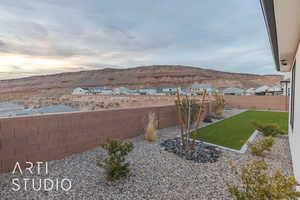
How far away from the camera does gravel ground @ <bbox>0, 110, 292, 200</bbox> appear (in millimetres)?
2684

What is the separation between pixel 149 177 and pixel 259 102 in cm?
1886

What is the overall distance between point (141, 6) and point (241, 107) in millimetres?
15686

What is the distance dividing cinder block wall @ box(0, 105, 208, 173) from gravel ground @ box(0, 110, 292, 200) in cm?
30

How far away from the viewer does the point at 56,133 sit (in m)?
4.07

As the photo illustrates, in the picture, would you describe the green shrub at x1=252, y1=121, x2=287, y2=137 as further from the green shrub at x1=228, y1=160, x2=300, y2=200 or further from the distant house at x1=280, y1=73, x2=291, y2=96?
the distant house at x1=280, y1=73, x2=291, y2=96

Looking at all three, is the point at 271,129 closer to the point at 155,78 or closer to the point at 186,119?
the point at 186,119

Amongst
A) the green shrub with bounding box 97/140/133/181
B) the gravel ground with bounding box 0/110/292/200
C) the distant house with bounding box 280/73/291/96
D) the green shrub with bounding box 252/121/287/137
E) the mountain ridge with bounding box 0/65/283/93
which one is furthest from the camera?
the mountain ridge with bounding box 0/65/283/93

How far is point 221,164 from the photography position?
3906mm

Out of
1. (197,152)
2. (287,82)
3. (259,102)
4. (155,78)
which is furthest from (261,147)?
(155,78)

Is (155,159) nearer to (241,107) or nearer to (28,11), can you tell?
(28,11)

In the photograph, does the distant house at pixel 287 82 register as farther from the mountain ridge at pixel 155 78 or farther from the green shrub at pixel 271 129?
the mountain ridge at pixel 155 78

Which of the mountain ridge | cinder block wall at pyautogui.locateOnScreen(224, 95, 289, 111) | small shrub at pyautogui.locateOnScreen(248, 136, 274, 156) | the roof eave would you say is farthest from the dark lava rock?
the mountain ridge

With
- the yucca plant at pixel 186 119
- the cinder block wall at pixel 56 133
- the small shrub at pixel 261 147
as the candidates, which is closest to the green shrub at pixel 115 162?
the cinder block wall at pixel 56 133

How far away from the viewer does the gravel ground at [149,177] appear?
2.68 metres
